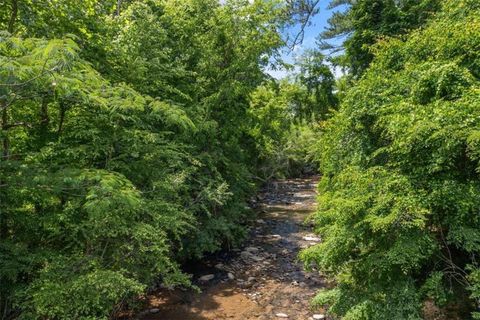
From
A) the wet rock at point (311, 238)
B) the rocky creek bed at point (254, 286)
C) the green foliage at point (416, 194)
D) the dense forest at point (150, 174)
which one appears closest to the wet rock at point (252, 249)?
the rocky creek bed at point (254, 286)

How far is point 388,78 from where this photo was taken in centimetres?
488

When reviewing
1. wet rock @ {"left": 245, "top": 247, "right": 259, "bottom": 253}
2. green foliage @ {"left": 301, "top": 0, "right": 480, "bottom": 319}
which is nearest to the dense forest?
green foliage @ {"left": 301, "top": 0, "right": 480, "bottom": 319}

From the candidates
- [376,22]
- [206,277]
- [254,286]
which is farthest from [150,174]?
[376,22]

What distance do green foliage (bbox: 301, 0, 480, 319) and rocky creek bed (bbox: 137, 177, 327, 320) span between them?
5.31 ft

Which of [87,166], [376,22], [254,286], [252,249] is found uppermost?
[376,22]

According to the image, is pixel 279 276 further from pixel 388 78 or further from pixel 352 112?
pixel 388 78

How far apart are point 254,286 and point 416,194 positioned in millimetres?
4093

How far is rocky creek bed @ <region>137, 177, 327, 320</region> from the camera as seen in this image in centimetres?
562

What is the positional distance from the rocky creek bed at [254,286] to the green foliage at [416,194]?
1.62 metres

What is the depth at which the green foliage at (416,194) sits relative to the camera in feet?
11.0

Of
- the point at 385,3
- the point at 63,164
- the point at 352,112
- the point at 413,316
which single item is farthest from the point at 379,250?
the point at 385,3

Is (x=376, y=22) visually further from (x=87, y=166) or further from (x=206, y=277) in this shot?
(x=87, y=166)

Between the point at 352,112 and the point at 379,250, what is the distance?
6.86 ft

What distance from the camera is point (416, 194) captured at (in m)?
3.54
